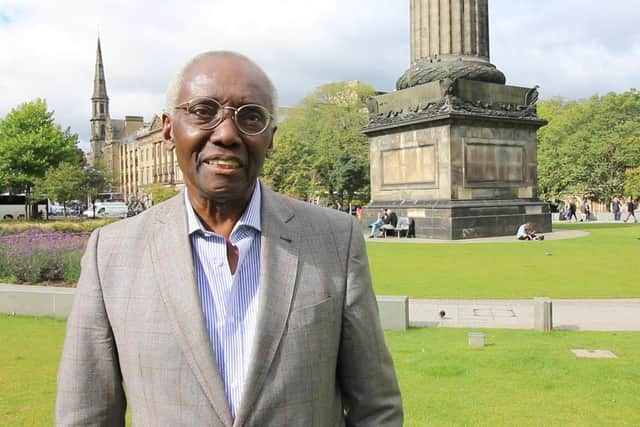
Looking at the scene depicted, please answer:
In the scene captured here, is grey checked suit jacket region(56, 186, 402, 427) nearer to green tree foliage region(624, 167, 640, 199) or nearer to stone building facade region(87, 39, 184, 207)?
green tree foliage region(624, 167, 640, 199)

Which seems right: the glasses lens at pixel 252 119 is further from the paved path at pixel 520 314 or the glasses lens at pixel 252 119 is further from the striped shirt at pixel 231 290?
the paved path at pixel 520 314

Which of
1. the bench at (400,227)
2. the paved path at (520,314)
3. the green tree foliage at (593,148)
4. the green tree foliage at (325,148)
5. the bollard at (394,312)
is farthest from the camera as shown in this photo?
the green tree foliage at (325,148)

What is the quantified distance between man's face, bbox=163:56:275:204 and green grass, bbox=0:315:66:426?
4466 mm

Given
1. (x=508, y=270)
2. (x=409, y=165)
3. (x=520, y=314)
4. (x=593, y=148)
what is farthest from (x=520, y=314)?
(x=593, y=148)

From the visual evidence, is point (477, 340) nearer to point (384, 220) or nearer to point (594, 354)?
point (594, 354)

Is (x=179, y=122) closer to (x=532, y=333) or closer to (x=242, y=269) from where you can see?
(x=242, y=269)

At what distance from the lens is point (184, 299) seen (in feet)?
7.06

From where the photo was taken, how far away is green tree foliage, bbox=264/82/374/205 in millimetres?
62750

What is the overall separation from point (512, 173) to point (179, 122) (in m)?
25.8

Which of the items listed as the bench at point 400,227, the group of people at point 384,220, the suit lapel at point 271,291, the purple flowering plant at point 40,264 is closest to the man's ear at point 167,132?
the suit lapel at point 271,291

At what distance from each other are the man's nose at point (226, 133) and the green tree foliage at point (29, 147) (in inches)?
2622

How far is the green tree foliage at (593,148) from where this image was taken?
198 ft

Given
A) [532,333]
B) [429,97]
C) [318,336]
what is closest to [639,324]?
[532,333]

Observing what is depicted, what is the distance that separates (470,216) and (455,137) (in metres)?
3.11
